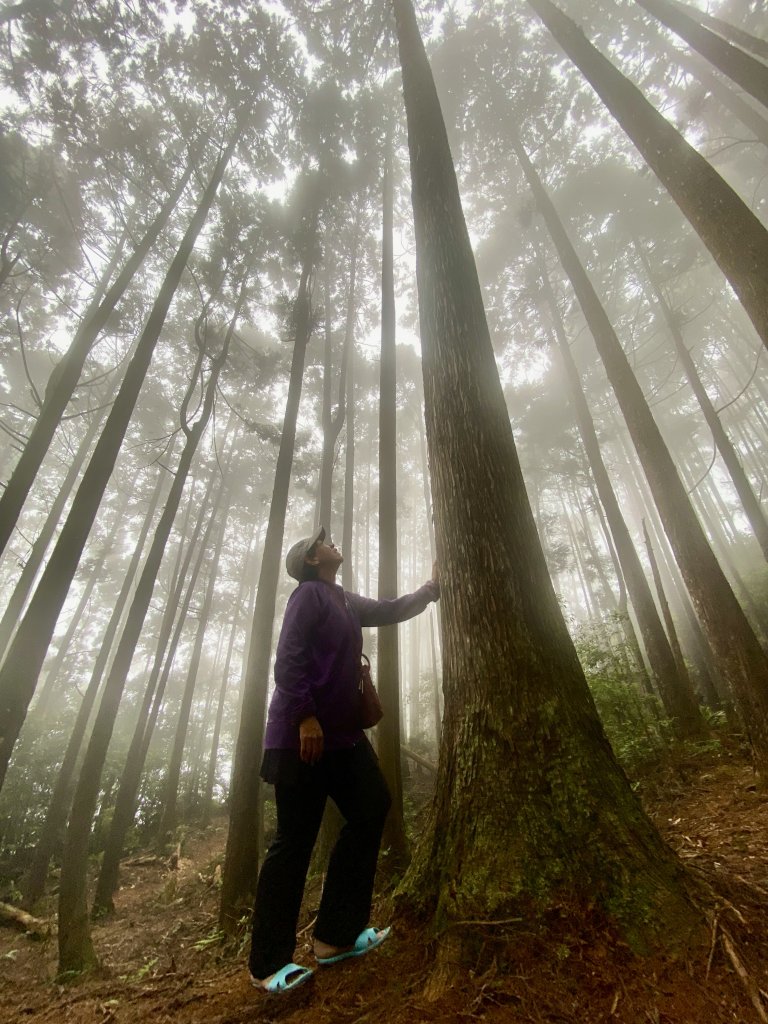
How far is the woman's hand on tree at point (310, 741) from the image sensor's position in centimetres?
212

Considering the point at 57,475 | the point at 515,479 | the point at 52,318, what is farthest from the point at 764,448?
the point at 57,475

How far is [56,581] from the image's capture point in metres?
5.01

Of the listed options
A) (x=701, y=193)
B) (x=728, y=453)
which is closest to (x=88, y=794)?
(x=701, y=193)

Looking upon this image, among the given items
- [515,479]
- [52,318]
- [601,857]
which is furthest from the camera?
[52,318]

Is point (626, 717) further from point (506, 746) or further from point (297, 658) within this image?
point (297, 658)

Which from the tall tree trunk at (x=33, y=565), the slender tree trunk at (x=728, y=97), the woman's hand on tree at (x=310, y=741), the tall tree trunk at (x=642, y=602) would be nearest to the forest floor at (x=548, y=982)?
the woman's hand on tree at (x=310, y=741)

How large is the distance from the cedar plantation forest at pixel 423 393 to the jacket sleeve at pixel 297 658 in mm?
721

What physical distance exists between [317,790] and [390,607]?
3.77ft

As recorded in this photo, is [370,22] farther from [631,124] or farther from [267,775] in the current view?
[267,775]

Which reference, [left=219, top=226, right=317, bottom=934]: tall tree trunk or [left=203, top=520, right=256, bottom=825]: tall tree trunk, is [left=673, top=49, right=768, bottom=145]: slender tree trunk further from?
[left=203, top=520, right=256, bottom=825]: tall tree trunk

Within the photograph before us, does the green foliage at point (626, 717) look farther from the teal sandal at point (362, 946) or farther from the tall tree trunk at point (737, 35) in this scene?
the tall tree trunk at point (737, 35)

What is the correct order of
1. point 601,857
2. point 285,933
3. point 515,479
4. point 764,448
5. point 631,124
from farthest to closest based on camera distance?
point 764,448
point 631,124
point 515,479
point 285,933
point 601,857

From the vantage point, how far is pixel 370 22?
891 centimetres

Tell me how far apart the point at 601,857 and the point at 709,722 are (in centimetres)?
654
